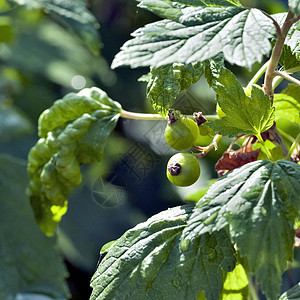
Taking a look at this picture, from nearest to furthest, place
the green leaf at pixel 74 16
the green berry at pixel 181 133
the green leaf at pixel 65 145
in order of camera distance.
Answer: the green berry at pixel 181 133 < the green leaf at pixel 65 145 < the green leaf at pixel 74 16

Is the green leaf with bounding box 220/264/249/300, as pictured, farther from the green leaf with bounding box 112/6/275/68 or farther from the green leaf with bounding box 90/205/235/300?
the green leaf with bounding box 112/6/275/68

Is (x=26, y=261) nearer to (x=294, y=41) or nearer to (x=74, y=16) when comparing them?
(x=74, y=16)

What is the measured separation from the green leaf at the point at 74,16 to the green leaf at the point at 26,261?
446mm

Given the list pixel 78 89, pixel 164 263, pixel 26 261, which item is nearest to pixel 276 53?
pixel 164 263

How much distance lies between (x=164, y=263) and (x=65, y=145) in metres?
0.23

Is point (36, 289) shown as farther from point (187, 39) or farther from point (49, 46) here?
point (49, 46)

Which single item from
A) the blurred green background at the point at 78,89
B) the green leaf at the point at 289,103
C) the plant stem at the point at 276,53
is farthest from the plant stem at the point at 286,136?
the blurred green background at the point at 78,89

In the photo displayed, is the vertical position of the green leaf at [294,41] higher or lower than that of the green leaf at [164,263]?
higher

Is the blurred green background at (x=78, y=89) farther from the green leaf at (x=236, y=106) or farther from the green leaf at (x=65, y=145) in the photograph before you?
the green leaf at (x=236, y=106)

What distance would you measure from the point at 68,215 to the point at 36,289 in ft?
2.96

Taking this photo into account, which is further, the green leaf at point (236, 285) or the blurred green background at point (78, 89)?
the blurred green background at point (78, 89)

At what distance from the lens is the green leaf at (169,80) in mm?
540

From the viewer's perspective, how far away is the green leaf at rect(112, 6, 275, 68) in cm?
46

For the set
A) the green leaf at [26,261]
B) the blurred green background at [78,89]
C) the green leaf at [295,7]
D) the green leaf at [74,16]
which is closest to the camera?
the green leaf at [295,7]
